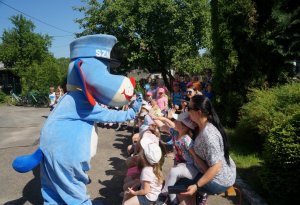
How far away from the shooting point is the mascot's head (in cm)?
355

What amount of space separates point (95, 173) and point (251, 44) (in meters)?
4.71

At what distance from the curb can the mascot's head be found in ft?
7.21

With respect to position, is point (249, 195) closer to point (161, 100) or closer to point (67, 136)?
point (67, 136)

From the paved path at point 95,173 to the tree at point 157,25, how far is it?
223 inches

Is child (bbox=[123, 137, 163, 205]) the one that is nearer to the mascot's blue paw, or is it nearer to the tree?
the mascot's blue paw

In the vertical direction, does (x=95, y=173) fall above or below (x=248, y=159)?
below

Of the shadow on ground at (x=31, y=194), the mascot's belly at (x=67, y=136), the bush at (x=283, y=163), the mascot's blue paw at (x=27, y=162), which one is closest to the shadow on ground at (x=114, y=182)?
the shadow on ground at (x=31, y=194)

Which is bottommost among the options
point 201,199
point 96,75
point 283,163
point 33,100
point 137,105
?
point 33,100

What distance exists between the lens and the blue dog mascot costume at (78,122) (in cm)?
350

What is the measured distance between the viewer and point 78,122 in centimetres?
366

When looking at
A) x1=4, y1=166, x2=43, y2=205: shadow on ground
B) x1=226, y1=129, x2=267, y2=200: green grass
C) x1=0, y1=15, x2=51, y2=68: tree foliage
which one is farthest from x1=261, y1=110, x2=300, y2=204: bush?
x1=0, y1=15, x2=51, y2=68: tree foliage

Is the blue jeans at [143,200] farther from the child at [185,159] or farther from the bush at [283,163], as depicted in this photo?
the bush at [283,163]

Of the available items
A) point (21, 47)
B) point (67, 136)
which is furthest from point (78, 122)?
point (21, 47)

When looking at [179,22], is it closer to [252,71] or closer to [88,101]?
[252,71]
